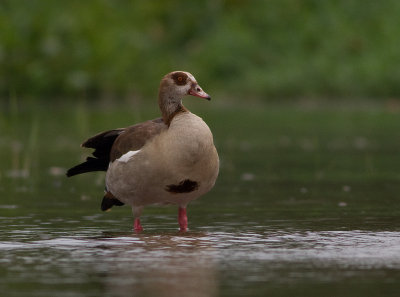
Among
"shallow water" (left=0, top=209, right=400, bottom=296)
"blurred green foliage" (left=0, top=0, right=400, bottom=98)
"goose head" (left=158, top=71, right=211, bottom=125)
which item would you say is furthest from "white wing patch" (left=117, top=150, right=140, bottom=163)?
"blurred green foliage" (left=0, top=0, right=400, bottom=98)

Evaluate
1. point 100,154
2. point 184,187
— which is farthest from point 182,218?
point 100,154

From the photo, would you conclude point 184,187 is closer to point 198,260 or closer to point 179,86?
point 179,86

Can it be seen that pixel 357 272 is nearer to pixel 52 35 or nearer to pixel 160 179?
pixel 160 179

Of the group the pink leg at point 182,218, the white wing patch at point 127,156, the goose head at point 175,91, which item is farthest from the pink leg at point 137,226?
the goose head at point 175,91

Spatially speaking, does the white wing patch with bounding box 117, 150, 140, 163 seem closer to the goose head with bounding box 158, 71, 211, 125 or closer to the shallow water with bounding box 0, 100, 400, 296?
the goose head with bounding box 158, 71, 211, 125

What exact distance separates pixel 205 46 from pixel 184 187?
1637 inches

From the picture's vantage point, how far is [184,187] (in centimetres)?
987

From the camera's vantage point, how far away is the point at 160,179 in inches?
387

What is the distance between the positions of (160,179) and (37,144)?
12.9 metres

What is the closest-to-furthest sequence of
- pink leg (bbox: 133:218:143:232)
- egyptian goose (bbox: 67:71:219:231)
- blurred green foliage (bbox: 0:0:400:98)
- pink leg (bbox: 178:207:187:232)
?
1. egyptian goose (bbox: 67:71:219:231)
2. pink leg (bbox: 133:218:143:232)
3. pink leg (bbox: 178:207:187:232)
4. blurred green foliage (bbox: 0:0:400:98)

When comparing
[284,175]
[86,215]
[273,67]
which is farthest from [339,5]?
[86,215]

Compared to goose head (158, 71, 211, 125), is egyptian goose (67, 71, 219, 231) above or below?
below

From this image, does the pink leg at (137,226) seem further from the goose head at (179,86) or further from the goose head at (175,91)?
the goose head at (179,86)

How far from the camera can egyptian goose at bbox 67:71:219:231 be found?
9727mm
